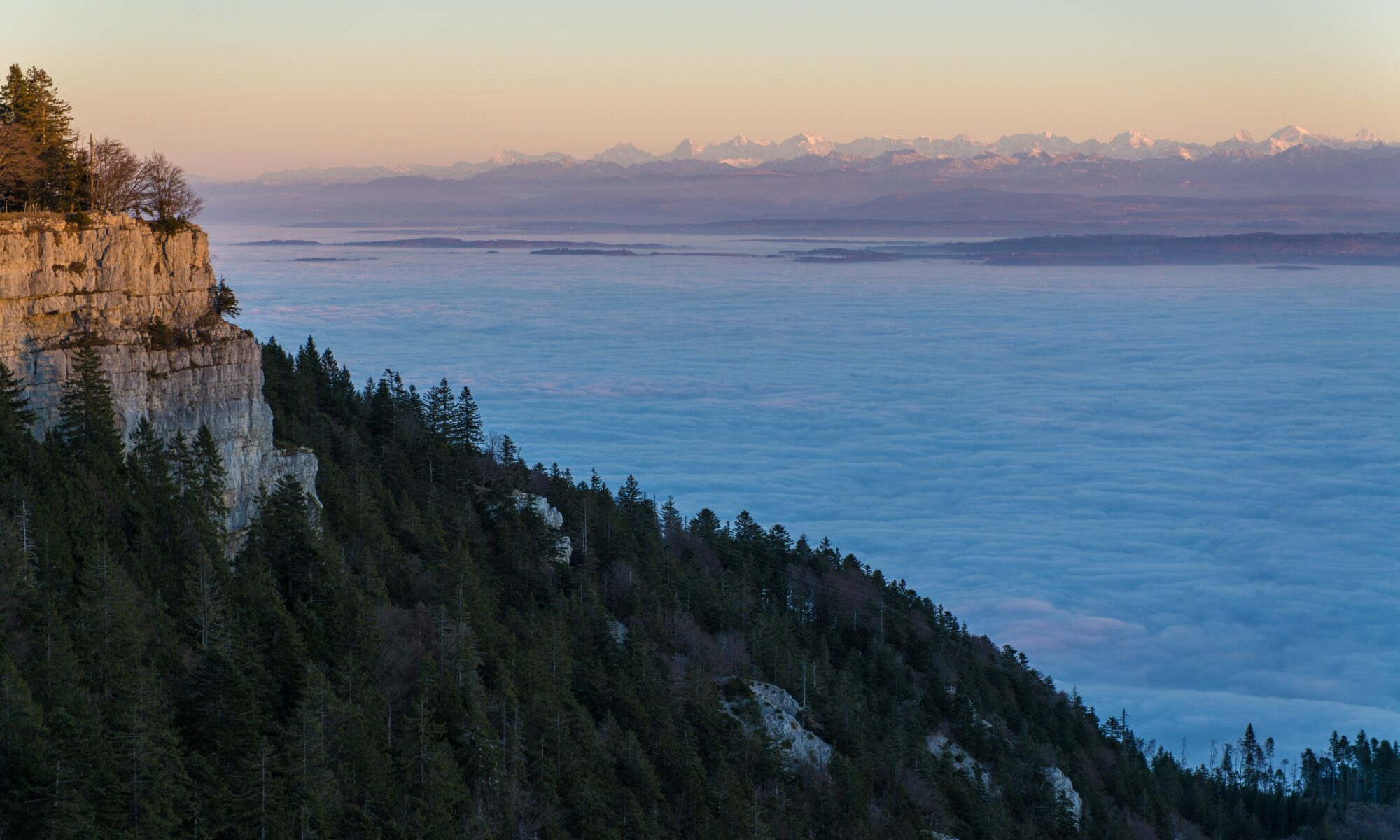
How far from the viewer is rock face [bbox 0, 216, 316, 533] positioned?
112ft

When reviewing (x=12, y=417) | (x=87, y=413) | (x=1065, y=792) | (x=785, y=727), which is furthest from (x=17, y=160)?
(x=1065, y=792)

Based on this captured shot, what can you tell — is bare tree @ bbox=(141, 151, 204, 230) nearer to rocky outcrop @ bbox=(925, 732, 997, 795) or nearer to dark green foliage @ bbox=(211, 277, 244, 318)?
dark green foliage @ bbox=(211, 277, 244, 318)

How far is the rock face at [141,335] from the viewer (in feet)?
112

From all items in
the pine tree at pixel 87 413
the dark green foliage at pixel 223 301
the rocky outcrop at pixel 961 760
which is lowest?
the rocky outcrop at pixel 961 760

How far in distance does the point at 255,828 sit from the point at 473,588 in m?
17.7

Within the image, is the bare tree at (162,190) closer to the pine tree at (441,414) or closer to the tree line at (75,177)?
the tree line at (75,177)

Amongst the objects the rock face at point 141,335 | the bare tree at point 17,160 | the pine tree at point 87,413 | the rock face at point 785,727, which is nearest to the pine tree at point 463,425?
the rock face at point 785,727

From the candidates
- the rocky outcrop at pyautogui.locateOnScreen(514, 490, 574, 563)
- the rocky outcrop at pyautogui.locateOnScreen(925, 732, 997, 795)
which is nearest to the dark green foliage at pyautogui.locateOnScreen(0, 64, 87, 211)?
the rocky outcrop at pyautogui.locateOnScreen(514, 490, 574, 563)

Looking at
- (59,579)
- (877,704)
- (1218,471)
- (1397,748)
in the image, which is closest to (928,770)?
(877,704)

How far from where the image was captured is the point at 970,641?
238 feet

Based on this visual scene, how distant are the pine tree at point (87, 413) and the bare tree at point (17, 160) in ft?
22.8

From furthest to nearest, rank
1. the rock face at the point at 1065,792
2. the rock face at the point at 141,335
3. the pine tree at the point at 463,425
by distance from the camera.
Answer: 1. the pine tree at the point at 463,425
2. the rock face at the point at 1065,792
3. the rock face at the point at 141,335

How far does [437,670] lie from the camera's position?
1348 inches

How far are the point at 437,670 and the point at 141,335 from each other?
42.4ft
